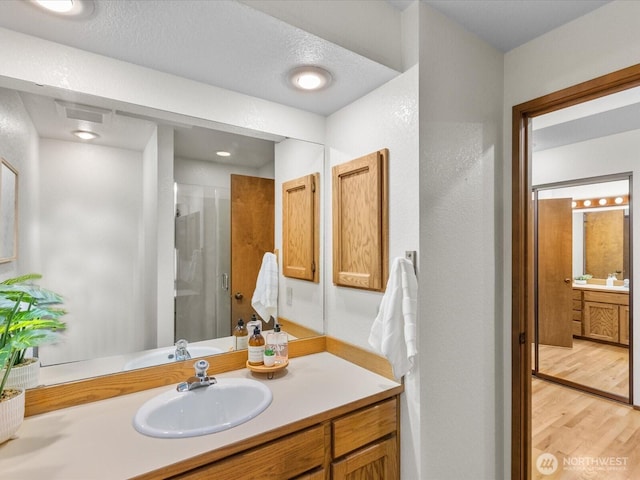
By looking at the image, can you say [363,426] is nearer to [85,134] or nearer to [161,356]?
[161,356]

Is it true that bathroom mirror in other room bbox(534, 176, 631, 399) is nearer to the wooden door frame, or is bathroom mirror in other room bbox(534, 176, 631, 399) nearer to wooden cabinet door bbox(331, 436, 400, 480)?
the wooden door frame

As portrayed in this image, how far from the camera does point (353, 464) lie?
1278mm

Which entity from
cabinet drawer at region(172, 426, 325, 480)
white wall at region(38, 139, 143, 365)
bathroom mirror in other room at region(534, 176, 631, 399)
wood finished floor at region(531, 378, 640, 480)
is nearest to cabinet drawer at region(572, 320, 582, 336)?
bathroom mirror in other room at region(534, 176, 631, 399)

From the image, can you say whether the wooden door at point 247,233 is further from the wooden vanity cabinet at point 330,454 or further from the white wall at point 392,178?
the wooden vanity cabinet at point 330,454

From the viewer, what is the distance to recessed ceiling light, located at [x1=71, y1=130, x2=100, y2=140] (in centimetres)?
133

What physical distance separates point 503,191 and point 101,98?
1.97 m

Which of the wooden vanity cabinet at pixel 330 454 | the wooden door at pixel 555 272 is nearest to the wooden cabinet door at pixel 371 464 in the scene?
the wooden vanity cabinet at pixel 330 454

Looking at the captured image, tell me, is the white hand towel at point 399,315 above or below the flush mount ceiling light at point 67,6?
below

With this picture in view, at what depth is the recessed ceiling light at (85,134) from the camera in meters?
1.33

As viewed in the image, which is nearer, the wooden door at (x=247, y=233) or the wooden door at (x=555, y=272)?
the wooden door at (x=247, y=233)

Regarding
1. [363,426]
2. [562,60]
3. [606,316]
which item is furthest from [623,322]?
[363,426]

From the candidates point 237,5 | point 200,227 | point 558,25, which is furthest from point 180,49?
point 558,25

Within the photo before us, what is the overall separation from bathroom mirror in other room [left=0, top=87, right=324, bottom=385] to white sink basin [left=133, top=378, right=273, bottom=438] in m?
0.25

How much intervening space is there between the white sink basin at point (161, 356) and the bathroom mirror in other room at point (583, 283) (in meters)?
3.66
